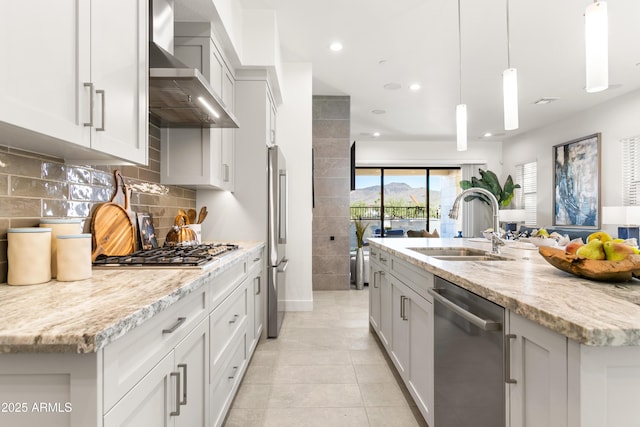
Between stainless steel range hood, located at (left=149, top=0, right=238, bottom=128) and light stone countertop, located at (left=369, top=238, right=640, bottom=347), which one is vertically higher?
stainless steel range hood, located at (left=149, top=0, right=238, bottom=128)

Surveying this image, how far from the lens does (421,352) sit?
1.77 meters

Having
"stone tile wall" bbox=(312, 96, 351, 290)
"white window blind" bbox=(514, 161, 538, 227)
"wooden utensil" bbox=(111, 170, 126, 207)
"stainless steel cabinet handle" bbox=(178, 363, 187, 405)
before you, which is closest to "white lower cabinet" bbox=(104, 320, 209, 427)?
"stainless steel cabinet handle" bbox=(178, 363, 187, 405)

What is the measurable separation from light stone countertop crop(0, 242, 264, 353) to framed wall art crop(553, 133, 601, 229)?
21.5 ft

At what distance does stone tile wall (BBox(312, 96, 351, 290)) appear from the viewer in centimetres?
533

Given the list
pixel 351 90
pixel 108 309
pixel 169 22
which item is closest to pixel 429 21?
pixel 351 90

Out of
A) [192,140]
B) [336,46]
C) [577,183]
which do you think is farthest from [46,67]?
[577,183]

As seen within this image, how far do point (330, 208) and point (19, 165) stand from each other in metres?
4.29

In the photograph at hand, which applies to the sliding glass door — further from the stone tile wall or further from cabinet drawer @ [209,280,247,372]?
cabinet drawer @ [209,280,247,372]

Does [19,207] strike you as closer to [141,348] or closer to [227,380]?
[141,348]

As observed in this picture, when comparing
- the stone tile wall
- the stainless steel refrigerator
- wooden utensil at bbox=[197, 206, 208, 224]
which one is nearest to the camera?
wooden utensil at bbox=[197, 206, 208, 224]

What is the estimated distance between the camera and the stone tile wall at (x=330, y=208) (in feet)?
17.5

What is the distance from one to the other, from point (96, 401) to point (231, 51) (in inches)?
113

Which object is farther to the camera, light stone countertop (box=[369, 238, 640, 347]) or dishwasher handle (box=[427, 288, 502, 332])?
dishwasher handle (box=[427, 288, 502, 332])

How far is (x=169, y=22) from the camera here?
82.4 inches
